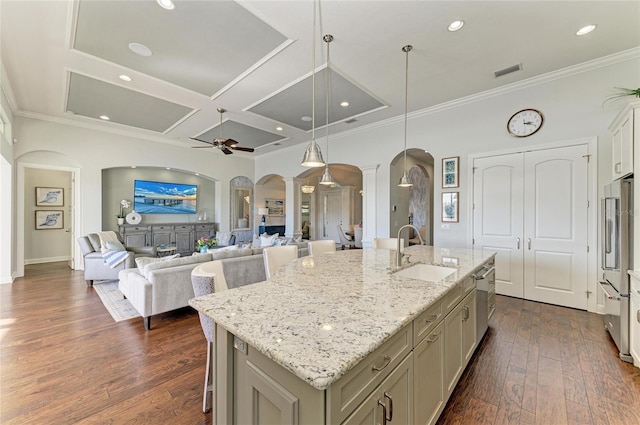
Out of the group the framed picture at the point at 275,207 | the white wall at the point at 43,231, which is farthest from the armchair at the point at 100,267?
the framed picture at the point at 275,207

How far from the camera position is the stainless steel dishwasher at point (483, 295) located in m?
2.40

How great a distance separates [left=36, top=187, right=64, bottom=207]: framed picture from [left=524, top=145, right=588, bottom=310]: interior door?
34.2 ft

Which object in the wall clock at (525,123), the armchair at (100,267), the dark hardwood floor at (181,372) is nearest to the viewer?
the dark hardwood floor at (181,372)

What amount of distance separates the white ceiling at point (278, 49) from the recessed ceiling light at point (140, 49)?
0.27ft

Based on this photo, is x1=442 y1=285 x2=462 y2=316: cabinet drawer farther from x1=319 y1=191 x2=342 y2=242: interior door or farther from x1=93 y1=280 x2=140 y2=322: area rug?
x1=319 y1=191 x2=342 y2=242: interior door

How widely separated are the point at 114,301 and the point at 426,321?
14.6 ft

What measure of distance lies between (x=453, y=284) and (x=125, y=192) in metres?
8.30

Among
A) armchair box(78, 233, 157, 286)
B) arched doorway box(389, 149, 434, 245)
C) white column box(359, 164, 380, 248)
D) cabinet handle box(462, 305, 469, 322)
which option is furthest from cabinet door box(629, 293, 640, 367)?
armchair box(78, 233, 157, 286)

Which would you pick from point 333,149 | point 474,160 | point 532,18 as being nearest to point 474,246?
point 474,160

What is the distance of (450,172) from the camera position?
4.68 meters

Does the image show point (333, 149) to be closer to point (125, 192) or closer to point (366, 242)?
point (366, 242)

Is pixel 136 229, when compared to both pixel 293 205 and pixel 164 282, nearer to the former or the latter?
pixel 293 205

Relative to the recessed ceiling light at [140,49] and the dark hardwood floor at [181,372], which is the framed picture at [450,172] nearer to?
the dark hardwood floor at [181,372]

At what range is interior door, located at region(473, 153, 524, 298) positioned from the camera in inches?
158
